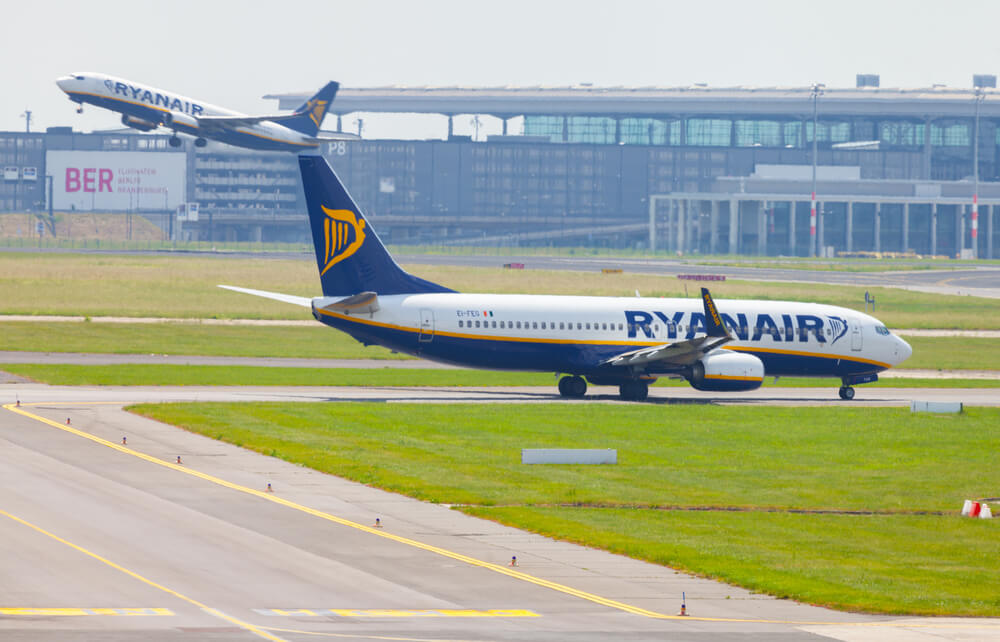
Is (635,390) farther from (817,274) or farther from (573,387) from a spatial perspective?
(817,274)

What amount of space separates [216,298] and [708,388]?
183 ft

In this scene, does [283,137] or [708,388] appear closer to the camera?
[708,388]

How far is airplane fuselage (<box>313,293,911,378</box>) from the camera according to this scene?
52.0 meters

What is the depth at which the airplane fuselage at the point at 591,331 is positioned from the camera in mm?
52000

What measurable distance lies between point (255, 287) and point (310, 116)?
35118 millimetres

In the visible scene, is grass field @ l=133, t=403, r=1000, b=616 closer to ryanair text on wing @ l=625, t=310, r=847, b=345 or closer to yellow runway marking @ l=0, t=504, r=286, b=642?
ryanair text on wing @ l=625, t=310, r=847, b=345

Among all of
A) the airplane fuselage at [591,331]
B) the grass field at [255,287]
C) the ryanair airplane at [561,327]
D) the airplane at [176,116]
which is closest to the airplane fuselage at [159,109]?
the airplane at [176,116]

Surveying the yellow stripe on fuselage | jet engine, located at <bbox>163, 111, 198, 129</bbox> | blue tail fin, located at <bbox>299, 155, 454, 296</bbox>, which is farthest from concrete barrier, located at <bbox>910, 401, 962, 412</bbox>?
jet engine, located at <bbox>163, 111, 198, 129</bbox>

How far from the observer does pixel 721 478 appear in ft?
120

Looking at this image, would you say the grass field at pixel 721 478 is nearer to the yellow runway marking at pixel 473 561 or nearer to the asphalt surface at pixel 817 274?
the yellow runway marking at pixel 473 561

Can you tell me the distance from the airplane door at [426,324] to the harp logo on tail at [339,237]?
336 cm

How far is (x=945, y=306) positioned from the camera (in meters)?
109

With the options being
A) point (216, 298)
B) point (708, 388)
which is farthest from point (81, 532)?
point (216, 298)

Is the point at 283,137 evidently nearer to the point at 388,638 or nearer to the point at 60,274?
the point at 60,274
